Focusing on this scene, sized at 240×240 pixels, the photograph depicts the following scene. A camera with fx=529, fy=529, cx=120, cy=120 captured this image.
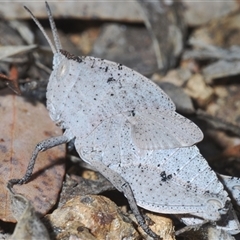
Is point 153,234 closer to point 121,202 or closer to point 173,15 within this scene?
point 121,202

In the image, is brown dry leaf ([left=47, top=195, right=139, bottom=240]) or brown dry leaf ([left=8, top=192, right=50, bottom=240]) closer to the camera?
brown dry leaf ([left=8, top=192, right=50, bottom=240])

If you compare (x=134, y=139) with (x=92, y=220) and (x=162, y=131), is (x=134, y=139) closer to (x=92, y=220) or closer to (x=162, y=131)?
(x=162, y=131)

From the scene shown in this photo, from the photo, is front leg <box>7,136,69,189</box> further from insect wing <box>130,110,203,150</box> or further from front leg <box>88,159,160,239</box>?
insect wing <box>130,110,203,150</box>

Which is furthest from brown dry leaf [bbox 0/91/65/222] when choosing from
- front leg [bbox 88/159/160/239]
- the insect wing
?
the insect wing

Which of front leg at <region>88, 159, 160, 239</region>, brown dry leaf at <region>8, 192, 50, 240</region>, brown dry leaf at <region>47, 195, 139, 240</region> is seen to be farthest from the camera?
front leg at <region>88, 159, 160, 239</region>

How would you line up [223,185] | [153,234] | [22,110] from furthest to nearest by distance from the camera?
[22,110], [223,185], [153,234]

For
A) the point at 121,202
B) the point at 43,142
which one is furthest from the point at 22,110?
the point at 121,202

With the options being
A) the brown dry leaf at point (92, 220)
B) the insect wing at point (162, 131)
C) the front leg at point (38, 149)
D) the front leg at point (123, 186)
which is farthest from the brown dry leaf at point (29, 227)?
the insect wing at point (162, 131)

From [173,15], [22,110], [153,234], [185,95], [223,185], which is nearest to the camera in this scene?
[153,234]
